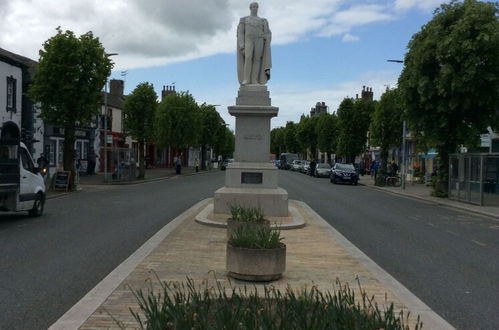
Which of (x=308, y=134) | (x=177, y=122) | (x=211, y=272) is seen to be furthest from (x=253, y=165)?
(x=308, y=134)

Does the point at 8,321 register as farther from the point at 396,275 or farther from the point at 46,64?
the point at 46,64

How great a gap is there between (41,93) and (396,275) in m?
23.8

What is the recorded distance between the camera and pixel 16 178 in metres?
15.1

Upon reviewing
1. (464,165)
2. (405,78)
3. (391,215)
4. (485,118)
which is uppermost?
(405,78)

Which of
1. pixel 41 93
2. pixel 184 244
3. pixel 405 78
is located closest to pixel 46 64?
pixel 41 93

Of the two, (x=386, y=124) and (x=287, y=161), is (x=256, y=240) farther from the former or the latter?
(x=287, y=161)

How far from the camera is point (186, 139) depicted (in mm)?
56281

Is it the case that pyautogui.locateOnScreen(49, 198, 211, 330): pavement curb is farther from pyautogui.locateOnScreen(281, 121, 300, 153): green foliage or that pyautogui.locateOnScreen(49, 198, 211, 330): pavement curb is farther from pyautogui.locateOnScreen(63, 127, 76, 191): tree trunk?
pyautogui.locateOnScreen(281, 121, 300, 153): green foliage

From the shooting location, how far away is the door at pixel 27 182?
15.5 m

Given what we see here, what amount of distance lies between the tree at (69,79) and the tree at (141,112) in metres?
13.7

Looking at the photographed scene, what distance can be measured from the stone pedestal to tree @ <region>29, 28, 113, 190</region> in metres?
14.6

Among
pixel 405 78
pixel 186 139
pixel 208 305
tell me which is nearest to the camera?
pixel 208 305

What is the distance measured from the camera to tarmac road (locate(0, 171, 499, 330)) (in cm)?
671

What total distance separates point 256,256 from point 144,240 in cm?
538
